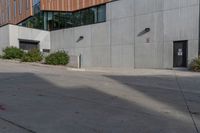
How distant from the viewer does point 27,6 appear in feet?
97.3

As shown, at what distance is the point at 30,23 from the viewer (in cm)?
2983

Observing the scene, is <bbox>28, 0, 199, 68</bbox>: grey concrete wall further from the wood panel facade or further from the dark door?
the wood panel facade

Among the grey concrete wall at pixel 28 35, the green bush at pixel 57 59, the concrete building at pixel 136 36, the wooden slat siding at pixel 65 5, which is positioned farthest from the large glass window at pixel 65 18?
the green bush at pixel 57 59

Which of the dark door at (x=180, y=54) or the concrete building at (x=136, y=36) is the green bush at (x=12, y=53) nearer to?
the concrete building at (x=136, y=36)

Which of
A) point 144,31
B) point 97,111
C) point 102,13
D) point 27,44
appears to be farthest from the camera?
point 27,44

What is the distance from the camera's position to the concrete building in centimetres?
1728

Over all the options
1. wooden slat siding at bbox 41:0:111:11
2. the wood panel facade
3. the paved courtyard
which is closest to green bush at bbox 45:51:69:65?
the wood panel facade

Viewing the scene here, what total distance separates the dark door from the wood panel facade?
27.7 ft

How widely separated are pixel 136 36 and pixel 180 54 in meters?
4.01

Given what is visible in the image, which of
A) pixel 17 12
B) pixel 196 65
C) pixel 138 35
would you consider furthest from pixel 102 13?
pixel 17 12

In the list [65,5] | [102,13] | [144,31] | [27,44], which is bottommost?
[27,44]

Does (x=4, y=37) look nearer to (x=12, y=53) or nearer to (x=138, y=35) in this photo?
(x=12, y=53)

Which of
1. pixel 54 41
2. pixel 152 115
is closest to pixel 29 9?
pixel 54 41

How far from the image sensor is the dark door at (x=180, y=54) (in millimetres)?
17484
